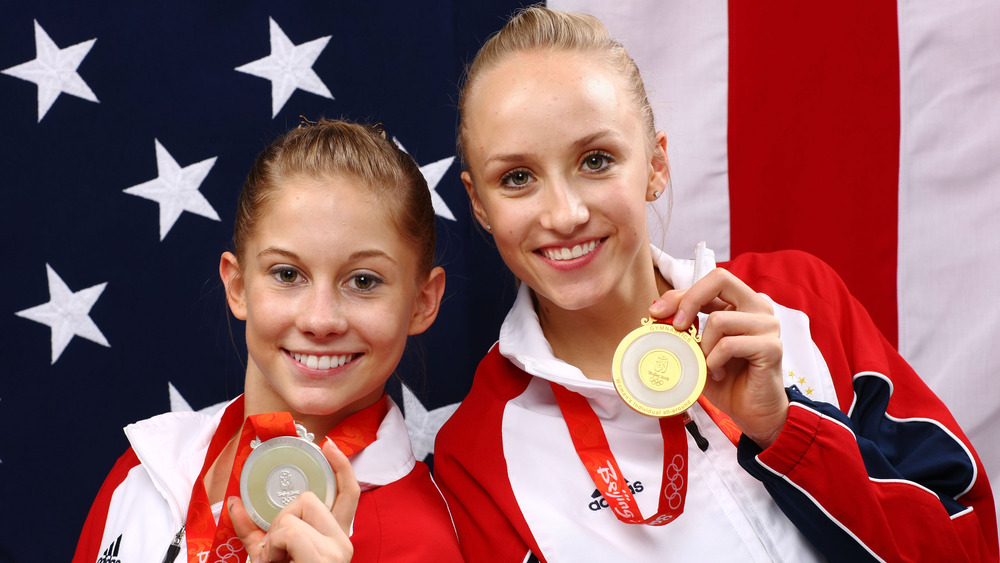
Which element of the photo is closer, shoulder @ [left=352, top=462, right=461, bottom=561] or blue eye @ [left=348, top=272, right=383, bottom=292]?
shoulder @ [left=352, top=462, right=461, bottom=561]

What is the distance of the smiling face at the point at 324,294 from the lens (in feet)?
6.36

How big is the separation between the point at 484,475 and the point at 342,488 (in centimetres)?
50

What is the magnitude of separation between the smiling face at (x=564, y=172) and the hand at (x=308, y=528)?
2.16 ft

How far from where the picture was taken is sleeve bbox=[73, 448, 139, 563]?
2072 mm

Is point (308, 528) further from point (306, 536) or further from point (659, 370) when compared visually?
point (659, 370)

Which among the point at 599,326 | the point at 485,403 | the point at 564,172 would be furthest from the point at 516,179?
the point at 485,403

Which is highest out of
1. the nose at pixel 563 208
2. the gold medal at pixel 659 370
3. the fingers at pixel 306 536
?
the nose at pixel 563 208

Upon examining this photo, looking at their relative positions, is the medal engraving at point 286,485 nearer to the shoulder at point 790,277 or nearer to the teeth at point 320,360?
the teeth at point 320,360

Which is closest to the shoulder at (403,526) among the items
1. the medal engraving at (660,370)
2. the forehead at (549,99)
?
the medal engraving at (660,370)

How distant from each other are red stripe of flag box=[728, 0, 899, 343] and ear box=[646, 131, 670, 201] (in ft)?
2.31

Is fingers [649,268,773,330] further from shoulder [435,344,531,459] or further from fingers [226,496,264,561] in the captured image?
fingers [226,496,264,561]

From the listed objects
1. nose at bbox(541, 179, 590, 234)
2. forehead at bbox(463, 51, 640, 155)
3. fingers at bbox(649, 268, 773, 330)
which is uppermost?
forehead at bbox(463, 51, 640, 155)

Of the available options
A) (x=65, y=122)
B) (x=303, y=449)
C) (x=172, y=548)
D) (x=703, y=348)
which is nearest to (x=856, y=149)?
(x=703, y=348)

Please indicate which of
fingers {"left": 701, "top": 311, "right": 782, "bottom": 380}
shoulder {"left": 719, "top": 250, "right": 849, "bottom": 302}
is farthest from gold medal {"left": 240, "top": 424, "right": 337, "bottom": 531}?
shoulder {"left": 719, "top": 250, "right": 849, "bottom": 302}
